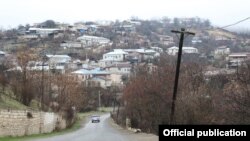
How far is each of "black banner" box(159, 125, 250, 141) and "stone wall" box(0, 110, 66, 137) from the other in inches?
984

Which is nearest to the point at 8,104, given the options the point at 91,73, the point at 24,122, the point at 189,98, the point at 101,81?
the point at 24,122

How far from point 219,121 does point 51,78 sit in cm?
4491

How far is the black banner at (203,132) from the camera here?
15.4 metres

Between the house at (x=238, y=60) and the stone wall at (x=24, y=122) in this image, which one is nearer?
the stone wall at (x=24, y=122)

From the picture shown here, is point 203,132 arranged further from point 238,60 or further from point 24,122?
point 238,60

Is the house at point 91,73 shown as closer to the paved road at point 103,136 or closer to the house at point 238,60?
the house at point 238,60

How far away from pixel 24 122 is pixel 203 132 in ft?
94.8

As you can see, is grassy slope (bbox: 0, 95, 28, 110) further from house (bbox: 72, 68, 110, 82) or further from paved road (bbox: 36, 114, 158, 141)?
house (bbox: 72, 68, 110, 82)

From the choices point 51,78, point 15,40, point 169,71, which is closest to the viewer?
point 169,71

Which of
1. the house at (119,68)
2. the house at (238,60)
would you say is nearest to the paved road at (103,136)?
the house at (238,60)

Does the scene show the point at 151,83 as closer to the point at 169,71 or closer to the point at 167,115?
the point at 169,71

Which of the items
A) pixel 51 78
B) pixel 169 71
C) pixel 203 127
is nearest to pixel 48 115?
pixel 169 71

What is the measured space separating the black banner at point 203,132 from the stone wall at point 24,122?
25.0 metres

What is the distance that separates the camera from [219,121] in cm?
4069
